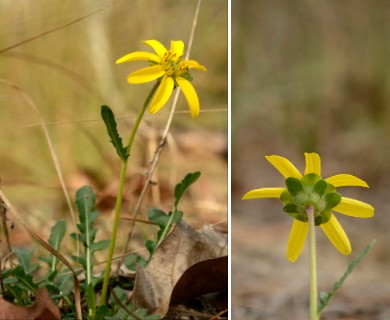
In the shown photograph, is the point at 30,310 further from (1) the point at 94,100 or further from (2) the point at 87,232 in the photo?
(1) the point at 94,100

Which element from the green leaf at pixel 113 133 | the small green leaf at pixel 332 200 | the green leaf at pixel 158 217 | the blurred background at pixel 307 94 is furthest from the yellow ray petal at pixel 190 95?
the blurred background at pixel 307 94

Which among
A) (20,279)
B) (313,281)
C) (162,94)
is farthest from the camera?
(20,279)

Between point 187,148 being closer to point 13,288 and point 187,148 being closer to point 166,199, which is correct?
point 166,199

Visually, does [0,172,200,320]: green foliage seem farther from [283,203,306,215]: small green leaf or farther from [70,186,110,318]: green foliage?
[283,203,306,215]: small green leaf

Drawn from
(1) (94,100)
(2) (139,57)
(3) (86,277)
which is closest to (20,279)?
(3) (86,277)

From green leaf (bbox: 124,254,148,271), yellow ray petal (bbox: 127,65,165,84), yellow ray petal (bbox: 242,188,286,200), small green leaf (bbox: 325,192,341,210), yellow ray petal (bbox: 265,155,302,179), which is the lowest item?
green leaf (bbox: 124,254,148,271)

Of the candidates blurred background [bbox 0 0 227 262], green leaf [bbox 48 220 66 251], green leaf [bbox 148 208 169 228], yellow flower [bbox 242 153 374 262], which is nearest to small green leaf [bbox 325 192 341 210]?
yellow flower [bbox 242 153 374 262]
